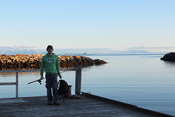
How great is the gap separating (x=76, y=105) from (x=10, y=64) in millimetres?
Result: 55631

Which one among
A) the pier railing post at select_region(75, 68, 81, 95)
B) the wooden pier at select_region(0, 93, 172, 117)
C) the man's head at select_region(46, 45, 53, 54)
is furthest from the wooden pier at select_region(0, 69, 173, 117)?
the man's head at select_region(46, 45, 53, 54)

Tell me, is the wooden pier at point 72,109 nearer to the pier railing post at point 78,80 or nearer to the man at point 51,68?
the man at point 51,68

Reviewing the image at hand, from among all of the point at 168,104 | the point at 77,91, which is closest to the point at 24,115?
the point at 77,91

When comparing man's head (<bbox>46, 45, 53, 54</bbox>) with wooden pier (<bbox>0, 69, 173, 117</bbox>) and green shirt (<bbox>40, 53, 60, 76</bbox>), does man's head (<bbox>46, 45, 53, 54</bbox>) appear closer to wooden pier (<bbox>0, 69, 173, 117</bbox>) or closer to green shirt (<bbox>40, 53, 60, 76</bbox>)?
green shirt (<bbox>40, 53, 60, 76</bbox>)

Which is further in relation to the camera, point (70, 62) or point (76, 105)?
point (70, 62)

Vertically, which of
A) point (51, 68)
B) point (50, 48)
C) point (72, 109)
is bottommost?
point (72, 109)

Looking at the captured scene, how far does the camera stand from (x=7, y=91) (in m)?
28.4

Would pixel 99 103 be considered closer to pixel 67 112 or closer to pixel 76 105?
pixel 76 105

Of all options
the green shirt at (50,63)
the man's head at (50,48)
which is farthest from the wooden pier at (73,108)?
the man's head at (50,48)

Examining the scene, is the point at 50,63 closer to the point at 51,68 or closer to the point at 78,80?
the point at 51,68

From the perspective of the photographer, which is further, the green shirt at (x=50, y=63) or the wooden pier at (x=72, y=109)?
the green shirt at (x=50, y=63)

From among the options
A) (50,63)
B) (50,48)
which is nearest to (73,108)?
(50,63)

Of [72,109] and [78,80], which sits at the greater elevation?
[78,80]

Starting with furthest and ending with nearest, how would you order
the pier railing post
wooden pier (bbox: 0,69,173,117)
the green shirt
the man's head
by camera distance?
the pier railing post, the green shirt, the man's head, wooden pier (bbox: 0,69,173,117)
